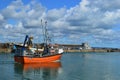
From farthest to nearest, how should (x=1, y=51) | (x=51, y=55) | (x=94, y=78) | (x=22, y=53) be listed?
(x=1, y=51), (x=51, y=55), (x=22, y=53), (x=94, y=78)

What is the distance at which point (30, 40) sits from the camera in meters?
80.8

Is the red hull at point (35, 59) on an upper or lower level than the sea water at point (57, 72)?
upper

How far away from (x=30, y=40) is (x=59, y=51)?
826 cm

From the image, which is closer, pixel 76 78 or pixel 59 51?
pixel 76 78

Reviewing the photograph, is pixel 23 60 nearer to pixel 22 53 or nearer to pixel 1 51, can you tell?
pixel 22 53

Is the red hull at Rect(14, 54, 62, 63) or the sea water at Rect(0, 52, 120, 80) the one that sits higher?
the red hull at Rect(14, 54, 62, 63)

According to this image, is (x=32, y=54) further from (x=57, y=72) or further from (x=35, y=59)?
(x=57, y=72)

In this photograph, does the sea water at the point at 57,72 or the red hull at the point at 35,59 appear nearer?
the sea water at the point at 57,72

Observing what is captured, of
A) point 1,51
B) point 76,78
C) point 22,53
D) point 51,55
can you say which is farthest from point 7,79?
point 1,51

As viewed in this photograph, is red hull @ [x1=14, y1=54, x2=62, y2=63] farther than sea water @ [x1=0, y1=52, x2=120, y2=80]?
Yes

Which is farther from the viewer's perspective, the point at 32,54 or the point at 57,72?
the point at 32,54

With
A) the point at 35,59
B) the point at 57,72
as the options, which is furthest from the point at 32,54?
the point at 57,72

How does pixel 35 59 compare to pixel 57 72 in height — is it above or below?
above

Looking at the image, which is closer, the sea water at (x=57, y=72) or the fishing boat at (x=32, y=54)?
the sea water at (x=57, y=72)
